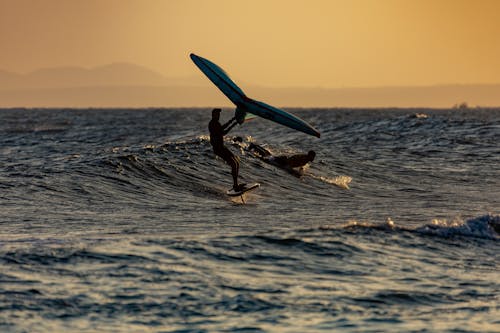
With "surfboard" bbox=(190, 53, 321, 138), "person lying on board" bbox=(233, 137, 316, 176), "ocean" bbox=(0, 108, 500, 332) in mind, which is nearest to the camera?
"ocean" bbox=(0, 108, 500, 332)

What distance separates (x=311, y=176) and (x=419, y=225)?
36.8ft

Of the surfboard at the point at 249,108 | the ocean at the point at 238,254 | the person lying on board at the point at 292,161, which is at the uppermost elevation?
the surfboard at the point at 249,108

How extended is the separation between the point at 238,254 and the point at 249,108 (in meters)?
8.02

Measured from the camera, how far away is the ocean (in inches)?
360

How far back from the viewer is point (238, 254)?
39.5ft

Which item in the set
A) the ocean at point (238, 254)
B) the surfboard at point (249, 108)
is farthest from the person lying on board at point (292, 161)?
the surfboard at point (249, 108)

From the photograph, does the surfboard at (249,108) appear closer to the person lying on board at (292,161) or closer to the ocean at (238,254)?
the ocean at (238,254)

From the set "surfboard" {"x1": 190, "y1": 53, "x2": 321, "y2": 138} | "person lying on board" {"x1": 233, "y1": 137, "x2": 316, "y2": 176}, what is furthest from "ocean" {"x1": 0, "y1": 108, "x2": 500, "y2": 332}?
"surfboard" {"x1": 190, "y1": 53, "x2": 321, "y2": 138}

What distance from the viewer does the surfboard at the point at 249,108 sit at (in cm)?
1936

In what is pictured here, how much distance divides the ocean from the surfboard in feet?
6.91

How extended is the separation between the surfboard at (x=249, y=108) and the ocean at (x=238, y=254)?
2.10m

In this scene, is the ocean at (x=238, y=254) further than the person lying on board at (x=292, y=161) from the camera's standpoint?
No

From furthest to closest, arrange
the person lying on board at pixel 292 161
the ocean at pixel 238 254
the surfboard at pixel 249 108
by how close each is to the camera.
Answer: the person lying on board at pixel 292 161 < the surfboard at pixel 249 108 < the ocean at pixel 238 254

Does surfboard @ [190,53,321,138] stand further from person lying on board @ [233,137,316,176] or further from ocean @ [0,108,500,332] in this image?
person lying on board @ [233,137,316,176]
